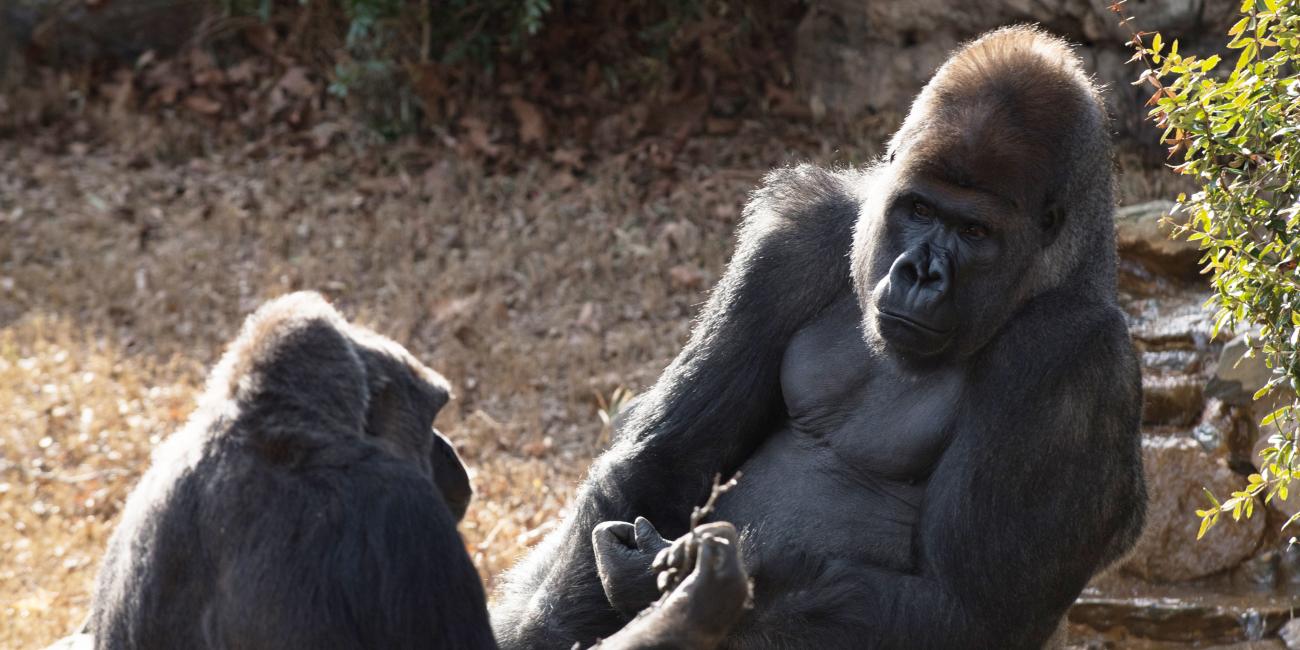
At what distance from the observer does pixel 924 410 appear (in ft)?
12.9

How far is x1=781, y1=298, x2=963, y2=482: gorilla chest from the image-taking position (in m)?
3.93

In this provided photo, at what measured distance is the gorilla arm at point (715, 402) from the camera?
4207mm

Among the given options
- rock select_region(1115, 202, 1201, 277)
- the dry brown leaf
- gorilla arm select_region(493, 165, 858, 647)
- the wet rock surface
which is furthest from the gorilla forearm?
the dry brown leaf

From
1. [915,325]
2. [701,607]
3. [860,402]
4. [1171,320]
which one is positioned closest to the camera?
[701,607]

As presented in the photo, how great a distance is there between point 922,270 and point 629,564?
108cm

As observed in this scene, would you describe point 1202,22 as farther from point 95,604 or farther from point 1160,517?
point 95,604

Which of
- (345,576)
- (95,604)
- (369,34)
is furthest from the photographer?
(369,34)

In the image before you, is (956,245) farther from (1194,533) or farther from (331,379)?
(1194,533)

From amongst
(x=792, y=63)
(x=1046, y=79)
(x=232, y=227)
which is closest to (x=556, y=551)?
(x=1046, y=79)

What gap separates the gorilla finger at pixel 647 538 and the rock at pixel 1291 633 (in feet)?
9.56

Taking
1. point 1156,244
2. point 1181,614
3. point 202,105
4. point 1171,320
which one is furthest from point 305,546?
point 202,105

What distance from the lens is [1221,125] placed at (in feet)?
12.5

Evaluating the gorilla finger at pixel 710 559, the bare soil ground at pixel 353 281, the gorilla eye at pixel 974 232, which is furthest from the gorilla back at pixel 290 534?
the bare soil ground at pixel 353 281

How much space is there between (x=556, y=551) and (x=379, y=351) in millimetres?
1185
